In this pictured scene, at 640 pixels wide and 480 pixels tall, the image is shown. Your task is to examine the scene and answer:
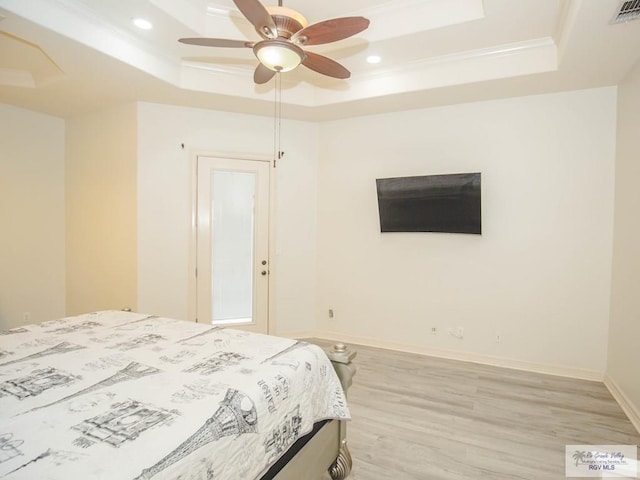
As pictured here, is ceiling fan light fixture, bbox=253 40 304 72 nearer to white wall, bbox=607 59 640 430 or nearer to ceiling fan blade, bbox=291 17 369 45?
ceiling fan blade, bbox=291 17 369 45

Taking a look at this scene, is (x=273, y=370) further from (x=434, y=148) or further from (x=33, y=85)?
Answer: (x=33, y=85)

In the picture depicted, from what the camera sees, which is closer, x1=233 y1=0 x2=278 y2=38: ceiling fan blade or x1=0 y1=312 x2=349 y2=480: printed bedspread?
x1=0 y1=312 x2=349 y2=480: printed bedspread

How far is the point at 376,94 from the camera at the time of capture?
3809 millimetres

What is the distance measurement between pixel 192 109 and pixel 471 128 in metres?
3.20

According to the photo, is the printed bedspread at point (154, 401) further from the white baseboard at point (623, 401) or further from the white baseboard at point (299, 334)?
the white baseboard at point (299, 334)

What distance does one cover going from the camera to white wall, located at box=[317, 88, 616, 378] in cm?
349

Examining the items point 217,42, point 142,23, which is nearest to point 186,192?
point 142,23

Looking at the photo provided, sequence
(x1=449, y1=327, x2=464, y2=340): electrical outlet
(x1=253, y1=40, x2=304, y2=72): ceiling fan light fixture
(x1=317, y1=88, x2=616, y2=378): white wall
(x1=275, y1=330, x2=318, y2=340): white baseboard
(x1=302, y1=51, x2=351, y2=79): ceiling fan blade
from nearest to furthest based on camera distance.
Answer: (x1=253, y1=40, x2=304, y2=72): ceiling fan light fixture → (x1=302, y1=51, x2=351, y2=79): ceiling fan blade → (x1=317, y1=88, x2=616, y2=378): white wall → (x1=449, y1=327, x2=464, y2=340): electrical outlet → (x1=275, y1=330, x2=318, y2=340): white baseboard

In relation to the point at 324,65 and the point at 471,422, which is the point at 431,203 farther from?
the point at 471,422

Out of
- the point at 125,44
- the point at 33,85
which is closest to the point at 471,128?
the point at 125,44

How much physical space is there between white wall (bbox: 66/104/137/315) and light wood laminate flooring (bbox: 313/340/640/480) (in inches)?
117

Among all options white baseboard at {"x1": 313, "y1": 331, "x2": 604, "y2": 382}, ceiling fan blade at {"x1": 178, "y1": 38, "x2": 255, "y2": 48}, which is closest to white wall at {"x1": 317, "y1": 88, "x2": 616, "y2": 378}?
white baseboard at {"x1": 313, "y1": 331, "x2": 604, "y2": 382}

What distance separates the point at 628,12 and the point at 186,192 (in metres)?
4.11

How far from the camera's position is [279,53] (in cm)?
213
